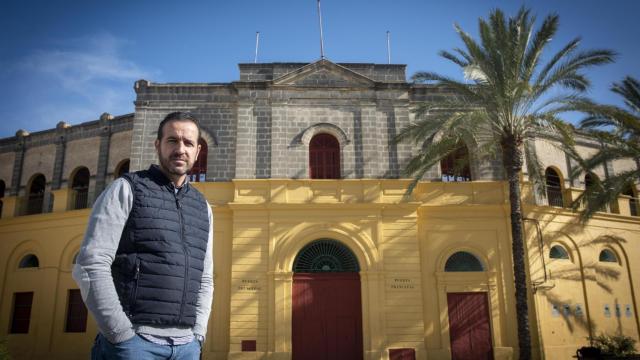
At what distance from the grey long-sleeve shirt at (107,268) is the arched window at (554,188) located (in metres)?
20.4

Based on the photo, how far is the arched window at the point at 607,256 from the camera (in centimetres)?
2101

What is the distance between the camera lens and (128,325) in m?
2.70

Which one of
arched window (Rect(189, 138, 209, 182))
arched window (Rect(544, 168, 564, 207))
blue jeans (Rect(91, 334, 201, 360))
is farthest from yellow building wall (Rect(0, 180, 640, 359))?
blue jeans (Rect(91, 334, 201, 360))

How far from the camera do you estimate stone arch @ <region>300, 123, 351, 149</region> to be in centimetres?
1952

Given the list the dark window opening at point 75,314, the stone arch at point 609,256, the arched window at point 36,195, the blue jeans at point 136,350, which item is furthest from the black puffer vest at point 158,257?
the arched window at point 36,195

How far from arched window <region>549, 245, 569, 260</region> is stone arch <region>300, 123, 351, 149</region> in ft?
29.1

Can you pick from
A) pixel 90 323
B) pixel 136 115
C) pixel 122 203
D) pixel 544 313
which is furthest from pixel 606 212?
pixel 122 203

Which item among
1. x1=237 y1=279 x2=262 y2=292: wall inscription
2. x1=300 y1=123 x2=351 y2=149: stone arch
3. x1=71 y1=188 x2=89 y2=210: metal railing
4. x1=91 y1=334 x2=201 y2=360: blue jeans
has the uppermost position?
x1=300 y1=123 x2=351 y2=149: stone arch

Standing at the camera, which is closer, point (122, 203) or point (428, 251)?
point (122, 203)

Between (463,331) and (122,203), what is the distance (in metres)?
17.2

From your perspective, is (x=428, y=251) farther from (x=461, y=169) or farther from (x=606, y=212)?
(x=606, y=212)

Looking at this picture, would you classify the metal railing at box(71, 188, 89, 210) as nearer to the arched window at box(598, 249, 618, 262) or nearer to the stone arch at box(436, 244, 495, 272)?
the stone arch at box(436, 244, 495, 272)

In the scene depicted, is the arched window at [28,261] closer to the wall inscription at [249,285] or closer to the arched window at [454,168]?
the wall inscription at [249,285]

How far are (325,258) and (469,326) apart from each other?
5.56 metres
